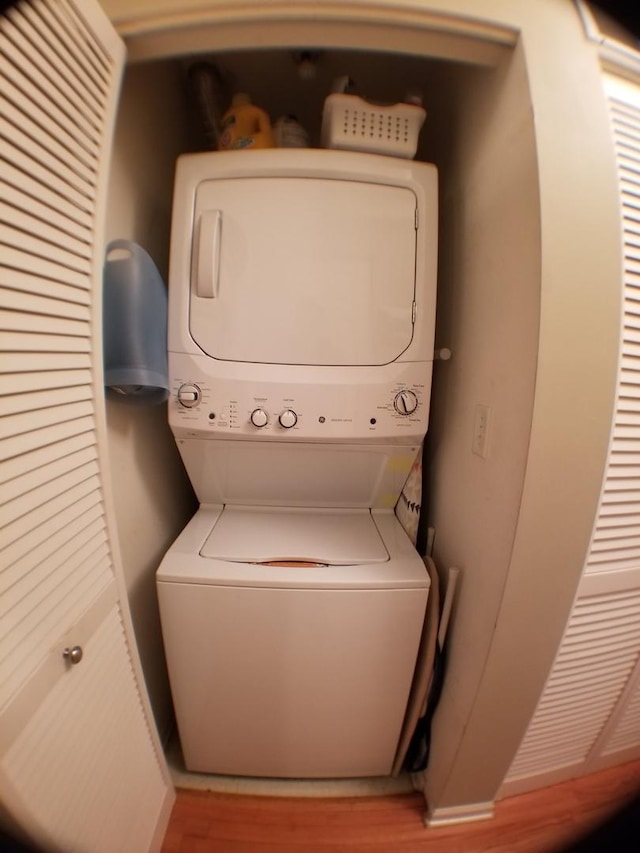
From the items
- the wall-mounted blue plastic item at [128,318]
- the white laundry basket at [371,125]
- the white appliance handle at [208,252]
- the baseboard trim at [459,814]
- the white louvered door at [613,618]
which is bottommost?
the baseboard trim at [459,814]

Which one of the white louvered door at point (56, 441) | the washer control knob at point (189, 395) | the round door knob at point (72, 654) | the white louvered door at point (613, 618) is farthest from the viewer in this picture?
the washer control knob at point (189, 395)

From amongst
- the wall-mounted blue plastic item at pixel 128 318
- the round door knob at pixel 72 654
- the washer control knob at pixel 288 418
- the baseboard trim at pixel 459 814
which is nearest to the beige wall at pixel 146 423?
the wall-mounted blue plastic item at pixel 128 318

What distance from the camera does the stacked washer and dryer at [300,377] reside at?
0.88 metres

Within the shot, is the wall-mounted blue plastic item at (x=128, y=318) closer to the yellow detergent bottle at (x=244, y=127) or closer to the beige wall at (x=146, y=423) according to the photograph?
the beige wall at (x=146, y=423)

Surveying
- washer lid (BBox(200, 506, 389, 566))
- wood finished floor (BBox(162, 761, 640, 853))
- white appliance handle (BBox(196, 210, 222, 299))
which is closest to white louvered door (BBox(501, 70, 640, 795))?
wood finished floor (BBox(162, 761, 640, 853))

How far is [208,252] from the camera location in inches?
35.0

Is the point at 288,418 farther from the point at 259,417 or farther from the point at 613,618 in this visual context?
the point at 613,618

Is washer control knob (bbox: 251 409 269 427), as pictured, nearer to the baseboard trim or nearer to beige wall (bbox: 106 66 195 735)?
beige wall (bbox: 106 66 195 735)

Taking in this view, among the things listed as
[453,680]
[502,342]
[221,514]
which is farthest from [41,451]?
[453,680]

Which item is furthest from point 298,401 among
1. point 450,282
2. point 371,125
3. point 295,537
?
point 371,125

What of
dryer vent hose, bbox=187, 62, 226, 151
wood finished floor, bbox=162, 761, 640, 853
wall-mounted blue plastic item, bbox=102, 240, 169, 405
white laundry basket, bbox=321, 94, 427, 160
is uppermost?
dryer vent hose, bbox=187, 62, 226, 151

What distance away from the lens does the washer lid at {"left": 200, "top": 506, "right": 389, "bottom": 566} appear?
912 mm

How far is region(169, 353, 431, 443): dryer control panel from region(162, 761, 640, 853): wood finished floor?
1265 mm

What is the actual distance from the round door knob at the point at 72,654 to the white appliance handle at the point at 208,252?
91 centimetres
